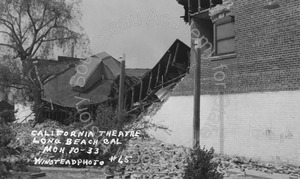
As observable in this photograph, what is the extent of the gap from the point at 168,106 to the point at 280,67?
467 centimetres

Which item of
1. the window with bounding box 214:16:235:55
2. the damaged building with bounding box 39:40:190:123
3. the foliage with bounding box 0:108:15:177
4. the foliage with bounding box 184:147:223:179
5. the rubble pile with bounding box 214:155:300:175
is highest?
the window with bounding box 214:16:235:55

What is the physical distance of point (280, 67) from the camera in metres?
9.03

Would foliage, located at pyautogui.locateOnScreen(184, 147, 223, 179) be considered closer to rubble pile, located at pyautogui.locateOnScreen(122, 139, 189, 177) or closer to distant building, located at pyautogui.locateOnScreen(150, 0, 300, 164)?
rubble pile, located at pyautogui.locateOnScreen(122, 139, 189, 177)

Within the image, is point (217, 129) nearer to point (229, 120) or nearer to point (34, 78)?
point (229, 120)

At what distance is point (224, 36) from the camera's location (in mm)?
11125

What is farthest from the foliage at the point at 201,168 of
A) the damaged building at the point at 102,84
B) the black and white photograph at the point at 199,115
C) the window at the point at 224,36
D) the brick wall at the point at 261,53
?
the damaged building at the point at 102,84

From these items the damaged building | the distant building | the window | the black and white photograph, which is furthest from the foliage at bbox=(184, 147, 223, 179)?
the damaged building

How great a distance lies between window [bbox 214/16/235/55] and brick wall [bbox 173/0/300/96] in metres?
0.37

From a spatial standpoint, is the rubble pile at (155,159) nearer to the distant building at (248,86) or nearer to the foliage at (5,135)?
the distant building at (248,86)

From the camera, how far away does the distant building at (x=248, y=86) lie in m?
8.73

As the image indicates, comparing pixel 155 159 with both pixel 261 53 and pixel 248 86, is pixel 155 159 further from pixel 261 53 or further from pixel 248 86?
pixel 261 53

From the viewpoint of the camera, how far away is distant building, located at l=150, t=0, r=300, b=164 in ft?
28.7

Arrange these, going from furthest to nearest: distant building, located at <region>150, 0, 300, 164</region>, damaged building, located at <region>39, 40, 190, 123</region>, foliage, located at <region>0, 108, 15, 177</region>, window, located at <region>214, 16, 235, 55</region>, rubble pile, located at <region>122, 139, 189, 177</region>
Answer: damaged building, located at <region>39, 40, 190, 123</region>, window, located at <region>214, 16, 235, 55</region>, distant building, located at <region>150, 0, 300, 164</region>, rubble pile, located at <region>122, 139, 189, 177</region>, foliage, located at <region>0, 108, 15, 177</region>

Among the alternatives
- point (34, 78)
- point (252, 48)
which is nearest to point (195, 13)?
point (252, 48)
